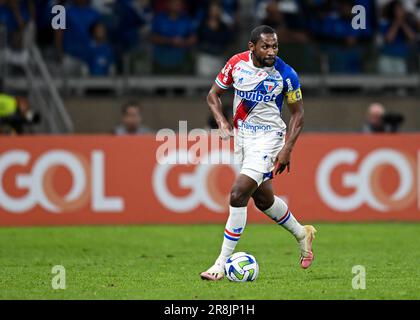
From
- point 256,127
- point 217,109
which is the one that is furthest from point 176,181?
point 256,127

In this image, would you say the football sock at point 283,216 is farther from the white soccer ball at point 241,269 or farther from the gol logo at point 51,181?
the gol logo at point 51,181

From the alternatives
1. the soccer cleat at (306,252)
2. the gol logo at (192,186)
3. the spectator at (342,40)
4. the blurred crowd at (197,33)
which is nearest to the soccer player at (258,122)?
the soccer cleat at (306,252)

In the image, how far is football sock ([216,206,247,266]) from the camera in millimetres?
10969

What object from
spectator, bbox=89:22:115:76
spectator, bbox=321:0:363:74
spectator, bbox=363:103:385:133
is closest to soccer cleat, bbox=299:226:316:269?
spectator, bbox=363:103:385:133

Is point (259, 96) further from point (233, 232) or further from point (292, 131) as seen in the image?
point (233, 232)

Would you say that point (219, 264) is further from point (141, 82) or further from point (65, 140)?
point (141, 82)

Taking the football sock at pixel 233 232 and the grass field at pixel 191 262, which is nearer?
the grass field at pixel 191 262

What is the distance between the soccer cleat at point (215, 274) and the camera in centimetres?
1076

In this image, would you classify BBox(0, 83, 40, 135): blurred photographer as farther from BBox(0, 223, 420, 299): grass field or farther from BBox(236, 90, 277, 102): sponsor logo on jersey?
BBox(236, 90, 277, 102): sponsor logo on jersey

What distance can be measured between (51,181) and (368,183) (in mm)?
5415

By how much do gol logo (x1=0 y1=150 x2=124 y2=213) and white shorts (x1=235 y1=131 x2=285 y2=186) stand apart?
729 cm

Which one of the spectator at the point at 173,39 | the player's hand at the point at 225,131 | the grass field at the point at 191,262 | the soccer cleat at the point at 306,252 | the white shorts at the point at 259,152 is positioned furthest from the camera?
the spectator at the point at 173,39

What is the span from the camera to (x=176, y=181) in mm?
18547

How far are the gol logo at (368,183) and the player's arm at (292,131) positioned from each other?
7.54m
